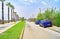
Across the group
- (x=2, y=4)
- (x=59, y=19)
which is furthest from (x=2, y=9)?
(x=59, y=19)

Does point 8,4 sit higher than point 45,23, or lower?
higher

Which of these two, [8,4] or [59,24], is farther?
[8,4]

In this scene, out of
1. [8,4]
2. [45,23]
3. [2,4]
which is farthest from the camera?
[8,4]

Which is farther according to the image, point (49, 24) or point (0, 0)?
point (0, 0)

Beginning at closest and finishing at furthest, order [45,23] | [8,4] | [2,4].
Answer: [45,23]
[2,4]
[8,4]

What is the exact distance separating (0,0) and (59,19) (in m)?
37.5

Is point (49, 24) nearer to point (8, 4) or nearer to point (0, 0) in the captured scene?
point (0, 0)

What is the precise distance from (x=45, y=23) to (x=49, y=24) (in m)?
1.03

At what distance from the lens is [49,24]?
40.9 metres

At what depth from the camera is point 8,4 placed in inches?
4451

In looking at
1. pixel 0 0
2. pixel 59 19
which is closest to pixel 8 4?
pixel 0 0

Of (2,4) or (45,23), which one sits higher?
(2,4)

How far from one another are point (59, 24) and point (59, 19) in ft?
3.75

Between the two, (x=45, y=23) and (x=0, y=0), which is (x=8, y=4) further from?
(x=45, y=23)
